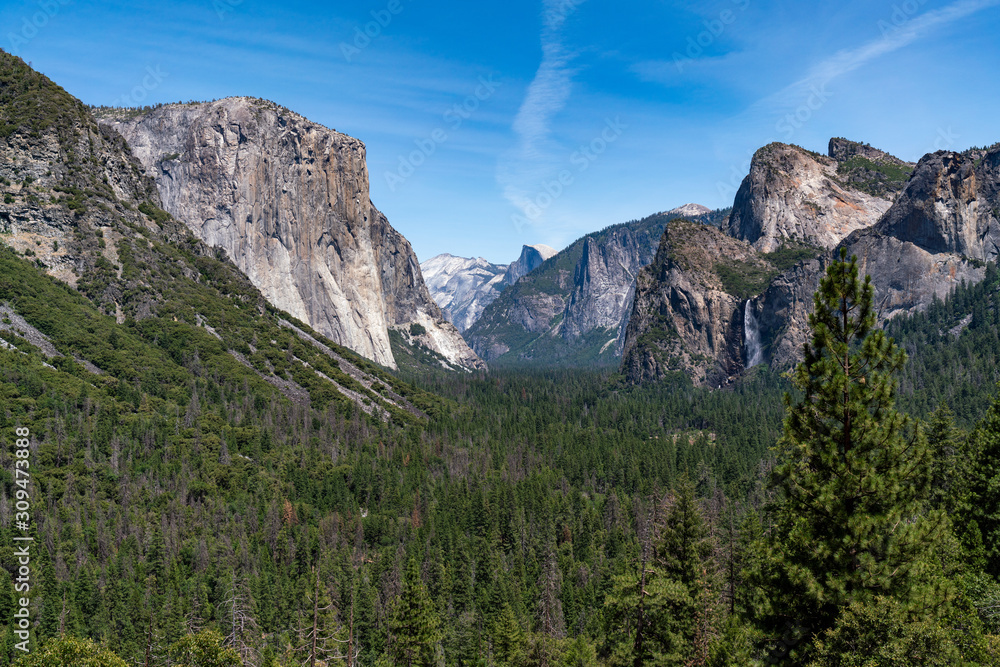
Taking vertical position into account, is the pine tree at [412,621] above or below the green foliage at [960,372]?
below

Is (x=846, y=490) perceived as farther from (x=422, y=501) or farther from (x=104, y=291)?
(x=104, y=291)

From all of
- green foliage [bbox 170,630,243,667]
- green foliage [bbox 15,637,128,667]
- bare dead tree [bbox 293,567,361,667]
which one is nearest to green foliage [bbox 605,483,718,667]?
bare dead tree [bbox 293,567,361,667]

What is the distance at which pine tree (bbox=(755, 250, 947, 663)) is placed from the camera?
20219 mm

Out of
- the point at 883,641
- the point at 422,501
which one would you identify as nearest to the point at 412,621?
the point at 883,641

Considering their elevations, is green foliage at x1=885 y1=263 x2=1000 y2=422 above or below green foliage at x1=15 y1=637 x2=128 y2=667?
above

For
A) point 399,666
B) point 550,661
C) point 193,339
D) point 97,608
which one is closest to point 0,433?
point 97,608

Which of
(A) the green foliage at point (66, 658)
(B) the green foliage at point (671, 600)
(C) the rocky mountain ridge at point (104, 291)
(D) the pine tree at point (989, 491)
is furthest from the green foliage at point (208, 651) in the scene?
(C) the rocky mountain ridge at point (104, 291)

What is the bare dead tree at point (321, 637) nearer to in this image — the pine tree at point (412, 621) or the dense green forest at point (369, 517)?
the dense green forest at point (369, 517)

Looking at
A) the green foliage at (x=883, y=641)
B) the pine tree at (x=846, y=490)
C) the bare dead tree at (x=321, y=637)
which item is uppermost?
the pine tree at (x=846, y=490)

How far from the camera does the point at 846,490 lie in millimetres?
20703

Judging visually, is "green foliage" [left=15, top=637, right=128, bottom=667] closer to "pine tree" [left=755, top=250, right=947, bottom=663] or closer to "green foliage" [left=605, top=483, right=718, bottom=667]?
"green foliage" [left=605, top=483, right=718, bottom=667]

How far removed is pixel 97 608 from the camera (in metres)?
74.6

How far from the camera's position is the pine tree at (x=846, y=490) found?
20.2 meters

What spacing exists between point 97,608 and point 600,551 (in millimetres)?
62220
